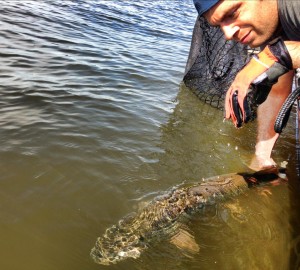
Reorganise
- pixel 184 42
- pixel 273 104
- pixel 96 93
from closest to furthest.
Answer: pixel 273 104, pixel 96 93, pixel 184 42

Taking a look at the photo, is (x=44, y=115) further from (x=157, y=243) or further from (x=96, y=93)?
(x=157, y=243)

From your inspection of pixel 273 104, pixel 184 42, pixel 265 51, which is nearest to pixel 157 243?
pixel 265 51

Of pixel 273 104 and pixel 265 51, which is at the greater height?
pixel 265 51

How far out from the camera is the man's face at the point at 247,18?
228 centimetres

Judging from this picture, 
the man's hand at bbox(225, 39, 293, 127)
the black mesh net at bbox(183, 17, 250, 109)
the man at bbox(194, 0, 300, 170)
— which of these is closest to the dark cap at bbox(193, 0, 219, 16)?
the man at bbox(194, 0, 300, 170)

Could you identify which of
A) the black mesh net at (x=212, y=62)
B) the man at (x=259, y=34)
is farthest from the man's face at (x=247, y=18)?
the black mesh net at (x=212, y=62)

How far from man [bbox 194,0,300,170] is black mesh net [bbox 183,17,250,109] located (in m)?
1.95

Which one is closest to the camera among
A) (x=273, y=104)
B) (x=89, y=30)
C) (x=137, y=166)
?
(x=137, y=166)

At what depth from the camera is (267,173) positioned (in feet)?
11.2

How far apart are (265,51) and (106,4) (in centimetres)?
947

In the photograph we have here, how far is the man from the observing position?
2297mm

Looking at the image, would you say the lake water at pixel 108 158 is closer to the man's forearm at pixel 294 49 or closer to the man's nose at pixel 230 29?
the man's forearm at pixel 294 49

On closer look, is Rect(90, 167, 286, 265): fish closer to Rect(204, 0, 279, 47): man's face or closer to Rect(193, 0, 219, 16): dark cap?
Rect(204, 0, 279, 47): man's face

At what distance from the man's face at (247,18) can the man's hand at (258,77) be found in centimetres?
13
